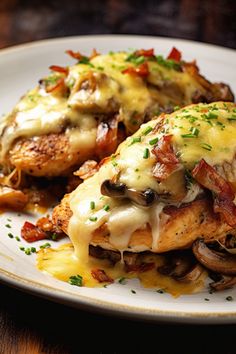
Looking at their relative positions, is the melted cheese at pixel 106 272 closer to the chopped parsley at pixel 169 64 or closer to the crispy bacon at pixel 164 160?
the crispy bacon at pixel 164 160

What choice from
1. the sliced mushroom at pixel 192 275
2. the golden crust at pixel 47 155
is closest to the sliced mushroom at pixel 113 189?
the sliced mushroom at pixel 192 275

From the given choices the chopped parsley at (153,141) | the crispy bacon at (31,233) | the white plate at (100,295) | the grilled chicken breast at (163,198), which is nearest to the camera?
the white plate at (100,295)

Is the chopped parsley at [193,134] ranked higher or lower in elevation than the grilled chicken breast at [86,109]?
higher

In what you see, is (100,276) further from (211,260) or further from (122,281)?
(211,260)

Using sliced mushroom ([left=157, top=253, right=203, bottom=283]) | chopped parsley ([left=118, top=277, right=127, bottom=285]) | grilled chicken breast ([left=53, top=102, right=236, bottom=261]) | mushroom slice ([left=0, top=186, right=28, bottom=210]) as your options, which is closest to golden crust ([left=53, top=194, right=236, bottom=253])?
grilled chicken breast ([left=53, top=102, right=236, bottom=261])

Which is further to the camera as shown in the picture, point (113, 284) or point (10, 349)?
point (113, 284)

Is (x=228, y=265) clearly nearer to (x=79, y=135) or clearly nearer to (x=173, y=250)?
(x=173, y=250)

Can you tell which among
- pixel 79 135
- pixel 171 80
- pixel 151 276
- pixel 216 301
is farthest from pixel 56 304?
pixel 171 80
